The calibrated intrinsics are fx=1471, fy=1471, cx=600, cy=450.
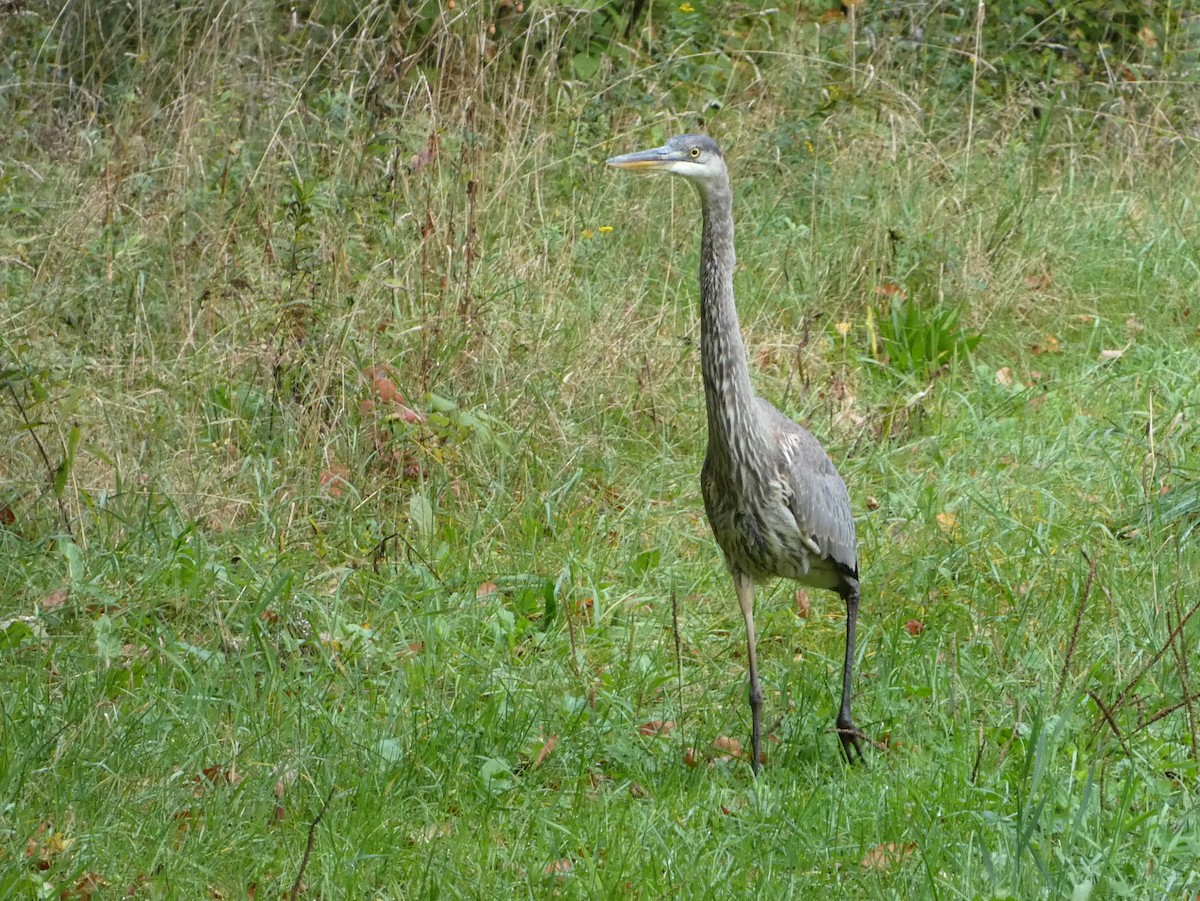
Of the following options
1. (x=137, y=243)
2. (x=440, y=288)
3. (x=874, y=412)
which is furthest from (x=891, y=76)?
(x=137, y=243)

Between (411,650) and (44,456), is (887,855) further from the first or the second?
(44,456)

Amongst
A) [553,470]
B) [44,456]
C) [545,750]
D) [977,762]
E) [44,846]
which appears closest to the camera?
[44,846]

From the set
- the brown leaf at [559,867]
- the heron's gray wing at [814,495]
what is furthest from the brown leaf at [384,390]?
the brown leaf at [559,867]

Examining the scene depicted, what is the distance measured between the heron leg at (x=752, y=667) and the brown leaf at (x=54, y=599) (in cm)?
195

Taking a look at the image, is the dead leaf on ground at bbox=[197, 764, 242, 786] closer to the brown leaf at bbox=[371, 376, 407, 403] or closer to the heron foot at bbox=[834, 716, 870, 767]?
the heron foot at bbox=[834, 716, 870, 767]

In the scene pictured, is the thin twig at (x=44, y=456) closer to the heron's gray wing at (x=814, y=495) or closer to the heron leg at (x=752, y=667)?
the heron leg at (x=752, y=667)

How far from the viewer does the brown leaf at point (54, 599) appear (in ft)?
13.9

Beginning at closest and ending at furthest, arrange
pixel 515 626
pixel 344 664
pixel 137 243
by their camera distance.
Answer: pixel 344 664, pixel 515 626, pixel 137 243

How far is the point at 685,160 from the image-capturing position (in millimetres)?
4062

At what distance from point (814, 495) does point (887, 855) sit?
1.22 m

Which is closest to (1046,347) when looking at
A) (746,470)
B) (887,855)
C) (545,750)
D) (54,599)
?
(746,470)

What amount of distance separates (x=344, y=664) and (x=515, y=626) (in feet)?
1.90

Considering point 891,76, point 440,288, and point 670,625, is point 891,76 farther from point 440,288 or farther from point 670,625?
point 670,625

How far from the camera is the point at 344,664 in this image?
429 cm
